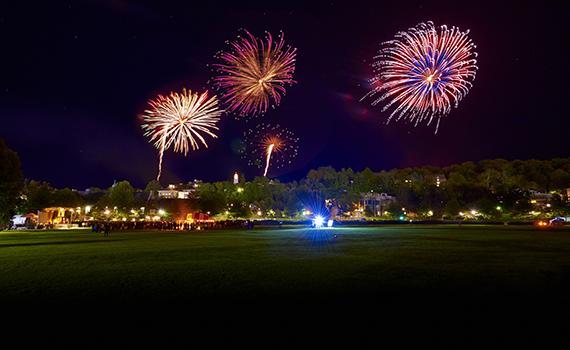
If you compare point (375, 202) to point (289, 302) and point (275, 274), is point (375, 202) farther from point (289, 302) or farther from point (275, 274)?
point (289, 302)

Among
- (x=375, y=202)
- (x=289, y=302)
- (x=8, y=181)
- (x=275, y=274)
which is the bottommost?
(x=289, y=302)

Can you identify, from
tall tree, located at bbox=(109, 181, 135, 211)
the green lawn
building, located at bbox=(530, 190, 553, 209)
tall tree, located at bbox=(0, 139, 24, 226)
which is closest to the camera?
the green lawn

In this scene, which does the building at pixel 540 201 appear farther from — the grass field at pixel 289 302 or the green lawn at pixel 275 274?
the grass field at pixel 289 302

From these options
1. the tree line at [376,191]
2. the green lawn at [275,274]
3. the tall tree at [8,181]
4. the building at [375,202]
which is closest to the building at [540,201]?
the tree line at [376,191]

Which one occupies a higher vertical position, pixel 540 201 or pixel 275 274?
pixel 540 201

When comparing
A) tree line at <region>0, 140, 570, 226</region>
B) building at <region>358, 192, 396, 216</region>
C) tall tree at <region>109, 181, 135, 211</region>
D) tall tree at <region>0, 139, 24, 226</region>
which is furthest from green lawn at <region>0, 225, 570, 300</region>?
building at <region>358, 192, 396, 216</region>

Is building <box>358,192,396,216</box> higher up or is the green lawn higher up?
building <box>358,192,396,216</box>

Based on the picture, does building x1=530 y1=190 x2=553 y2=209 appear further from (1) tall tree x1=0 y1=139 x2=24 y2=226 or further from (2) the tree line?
→ (1) tall tree x1=0 y1=139 x2=24 y2=226

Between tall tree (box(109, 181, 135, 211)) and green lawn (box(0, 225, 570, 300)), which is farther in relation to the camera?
tall tree (box(109, 181, 135, 211))

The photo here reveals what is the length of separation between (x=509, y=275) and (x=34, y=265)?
15.7m

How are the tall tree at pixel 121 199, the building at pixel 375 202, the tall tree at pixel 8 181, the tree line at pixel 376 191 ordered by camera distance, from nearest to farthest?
the tall tree at pixel 8 181 → the tree line at pixel 376 191 → the tall tree at pixel 121 199 → the building at pixel 375 202

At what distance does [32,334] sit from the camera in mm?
6695

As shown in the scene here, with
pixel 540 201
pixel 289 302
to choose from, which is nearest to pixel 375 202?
pixel 540 201

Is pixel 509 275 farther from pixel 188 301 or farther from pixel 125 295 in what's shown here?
pixel 125 295
